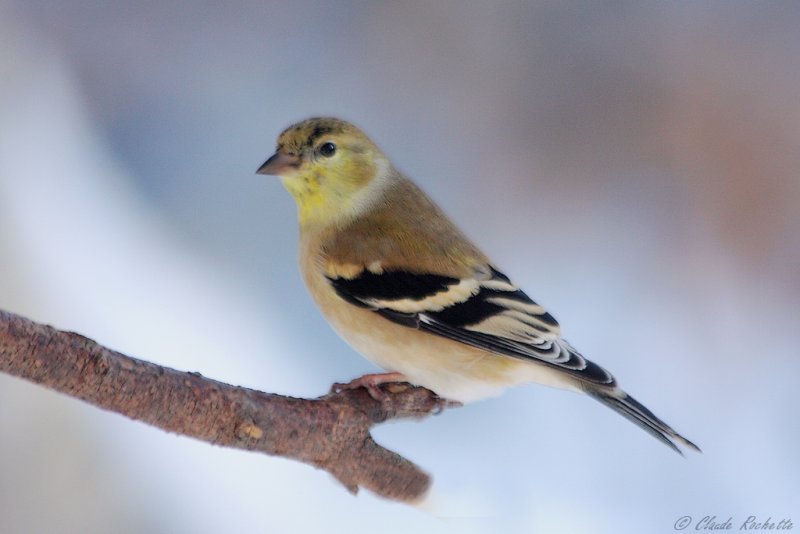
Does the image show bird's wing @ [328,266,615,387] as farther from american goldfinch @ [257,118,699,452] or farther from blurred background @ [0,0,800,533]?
blurred background @ [0,0,800,533]

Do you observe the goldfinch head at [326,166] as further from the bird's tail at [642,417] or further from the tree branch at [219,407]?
the bird's tail at [642,417]

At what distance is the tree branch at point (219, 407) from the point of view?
2.45 feet

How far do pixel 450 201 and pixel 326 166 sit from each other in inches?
16.0

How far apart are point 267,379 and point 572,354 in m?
0.58

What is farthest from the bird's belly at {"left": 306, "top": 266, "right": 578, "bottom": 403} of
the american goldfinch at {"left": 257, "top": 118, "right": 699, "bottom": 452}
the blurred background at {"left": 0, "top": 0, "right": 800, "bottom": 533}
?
the blurred background at {"left": 0, "top": 0, "right": 800, "bottom": 533}

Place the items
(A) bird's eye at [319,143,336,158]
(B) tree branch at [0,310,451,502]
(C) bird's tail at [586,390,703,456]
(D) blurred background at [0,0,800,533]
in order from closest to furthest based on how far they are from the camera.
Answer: (B) tree branch at [0,310,451,502], (C) bird's tail at [586,390,703,456], (A) bird's eye at [319,143,336,158], (D) blurred background at [0,0,800,533]

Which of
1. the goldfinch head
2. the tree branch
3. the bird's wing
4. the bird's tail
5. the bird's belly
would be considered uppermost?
the goldfinch head

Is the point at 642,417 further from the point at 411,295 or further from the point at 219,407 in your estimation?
the point at 219,407

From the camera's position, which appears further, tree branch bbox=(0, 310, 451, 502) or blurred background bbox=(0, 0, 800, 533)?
blurred background bbox=(0, 0, 800, 533)

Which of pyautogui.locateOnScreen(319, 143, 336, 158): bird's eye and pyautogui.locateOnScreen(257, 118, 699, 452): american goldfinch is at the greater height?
pyautogui.locateOnScreen(319, 143, 336, 158): bird's eye

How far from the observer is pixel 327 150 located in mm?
1056

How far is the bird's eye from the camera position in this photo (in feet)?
3.44

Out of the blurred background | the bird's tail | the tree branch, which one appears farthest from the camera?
the blurred background

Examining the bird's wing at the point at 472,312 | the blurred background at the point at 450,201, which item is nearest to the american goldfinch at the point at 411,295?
the bird's wing at the point at 472,312
